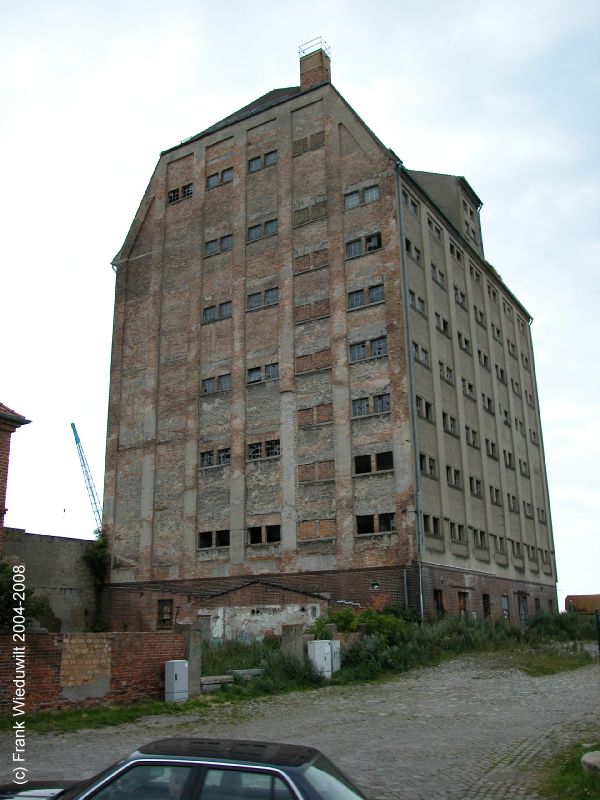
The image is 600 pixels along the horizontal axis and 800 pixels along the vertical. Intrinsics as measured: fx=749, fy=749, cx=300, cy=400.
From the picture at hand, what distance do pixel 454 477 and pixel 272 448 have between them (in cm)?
954

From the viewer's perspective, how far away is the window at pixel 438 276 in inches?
1647

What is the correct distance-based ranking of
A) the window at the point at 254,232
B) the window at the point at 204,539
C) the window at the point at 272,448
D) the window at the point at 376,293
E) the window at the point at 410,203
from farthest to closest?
the window at the point at 254,232
the window at the point at 410,203
the window at the point at 204,539
the window at the point at 272,448
the window at the point at 376,293


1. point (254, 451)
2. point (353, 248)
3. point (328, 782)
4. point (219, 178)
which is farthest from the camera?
point (219, 178)

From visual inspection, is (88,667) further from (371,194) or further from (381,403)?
(371,194)

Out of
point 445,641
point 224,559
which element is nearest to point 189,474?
point 224,559

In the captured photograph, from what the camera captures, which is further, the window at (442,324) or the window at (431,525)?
the window at (442,324)

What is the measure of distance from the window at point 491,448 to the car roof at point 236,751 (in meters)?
39.8

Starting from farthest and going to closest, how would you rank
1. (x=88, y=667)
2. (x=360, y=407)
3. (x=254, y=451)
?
(x=254, y=451) → (x=360, y=407) → (x=88, y=667)

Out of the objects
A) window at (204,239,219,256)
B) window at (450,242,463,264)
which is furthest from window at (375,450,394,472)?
window at (204,239,219,256)

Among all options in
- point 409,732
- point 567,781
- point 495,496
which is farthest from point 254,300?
point 567,781

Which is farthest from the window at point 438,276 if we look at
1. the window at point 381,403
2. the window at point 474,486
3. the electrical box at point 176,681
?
the electrical box at point 176,681

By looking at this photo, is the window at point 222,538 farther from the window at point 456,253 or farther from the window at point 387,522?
the window at point 456,253

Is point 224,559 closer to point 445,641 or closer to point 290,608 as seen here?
point 290,608

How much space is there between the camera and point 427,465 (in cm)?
3584
